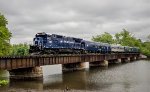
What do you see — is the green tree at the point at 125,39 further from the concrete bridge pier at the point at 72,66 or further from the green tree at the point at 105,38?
the concrete bridge pier at the point at 72,66

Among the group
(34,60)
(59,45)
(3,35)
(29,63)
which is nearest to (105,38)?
(59,45)

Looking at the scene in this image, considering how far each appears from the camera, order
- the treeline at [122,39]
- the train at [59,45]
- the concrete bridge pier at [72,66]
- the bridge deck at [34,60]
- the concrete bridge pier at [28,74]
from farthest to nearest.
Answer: the treeline at [122,39] → the concrete bridge pier at [72,66] → the train at [59,45] → the concrete bridge pier at [28,74] → the bridge deck at [34,60]

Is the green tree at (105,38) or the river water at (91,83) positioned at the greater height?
the green tree at (105,38)

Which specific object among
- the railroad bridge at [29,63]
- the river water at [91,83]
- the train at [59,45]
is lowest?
the river water at [91,83]

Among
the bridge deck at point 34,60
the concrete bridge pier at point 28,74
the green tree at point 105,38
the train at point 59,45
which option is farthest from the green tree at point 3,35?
the green tree at point 105,38

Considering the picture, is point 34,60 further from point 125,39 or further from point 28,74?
point 125,39

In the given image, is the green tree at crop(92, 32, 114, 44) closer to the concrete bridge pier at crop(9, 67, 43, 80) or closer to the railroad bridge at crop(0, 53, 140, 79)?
the railroad bridge at crop(0, 53, 140, 79)

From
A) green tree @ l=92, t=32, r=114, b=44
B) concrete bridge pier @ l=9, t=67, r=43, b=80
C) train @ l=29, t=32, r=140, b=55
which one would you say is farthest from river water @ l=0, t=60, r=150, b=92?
green tree @ l=92, t=32, r=114, b=44

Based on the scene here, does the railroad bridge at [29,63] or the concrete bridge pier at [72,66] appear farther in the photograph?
the concrete bridge pier at [72,66]

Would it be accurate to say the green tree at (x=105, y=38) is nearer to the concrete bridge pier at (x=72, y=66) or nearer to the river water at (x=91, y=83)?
the concrete bridge pier at (x=72, y=66)

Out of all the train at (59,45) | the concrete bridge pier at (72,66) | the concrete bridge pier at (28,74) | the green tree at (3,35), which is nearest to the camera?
the concrete bridge pier at (28,74)

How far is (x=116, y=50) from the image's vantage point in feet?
361

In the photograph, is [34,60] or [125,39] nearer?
[34,60]

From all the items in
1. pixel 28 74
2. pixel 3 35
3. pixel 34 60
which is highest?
pixel 3 35
